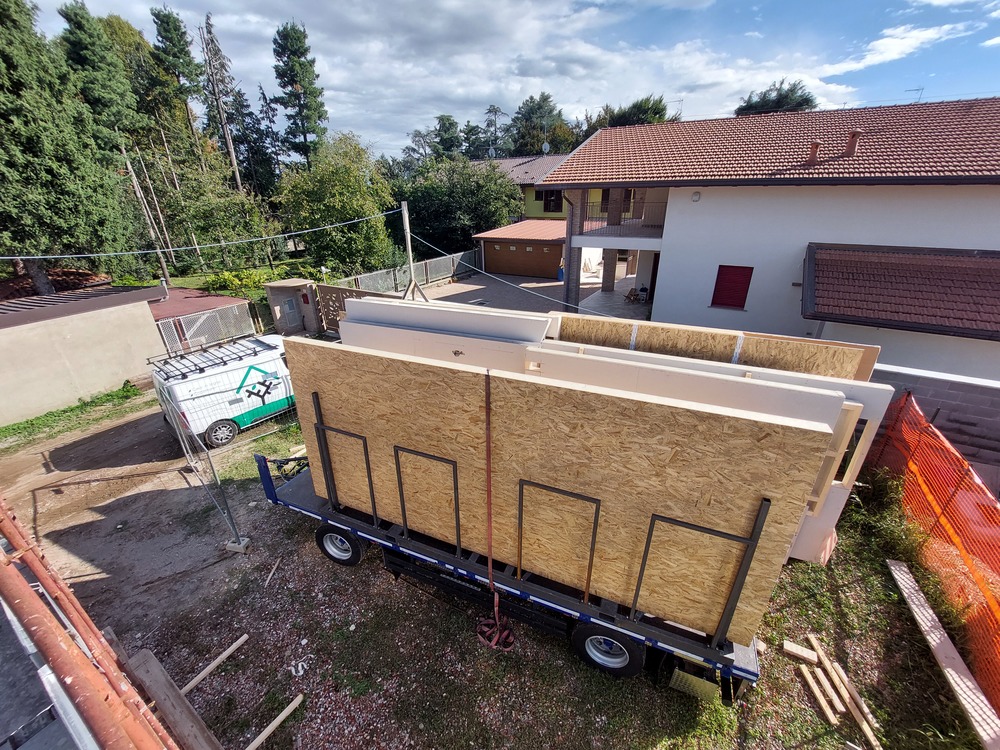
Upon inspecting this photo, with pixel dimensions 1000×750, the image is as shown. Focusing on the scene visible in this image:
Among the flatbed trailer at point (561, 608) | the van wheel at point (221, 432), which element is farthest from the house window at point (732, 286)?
the van wheel at point (221, 432)

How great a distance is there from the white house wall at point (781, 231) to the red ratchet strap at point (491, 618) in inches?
456

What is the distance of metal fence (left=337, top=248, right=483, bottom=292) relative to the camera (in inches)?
792

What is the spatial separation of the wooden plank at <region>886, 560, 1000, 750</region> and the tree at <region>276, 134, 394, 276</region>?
23617 millimetres

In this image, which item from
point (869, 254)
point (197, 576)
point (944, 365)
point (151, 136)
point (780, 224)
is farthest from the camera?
point (151, 136)

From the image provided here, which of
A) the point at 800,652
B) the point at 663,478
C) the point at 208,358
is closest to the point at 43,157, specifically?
the point at 208,358

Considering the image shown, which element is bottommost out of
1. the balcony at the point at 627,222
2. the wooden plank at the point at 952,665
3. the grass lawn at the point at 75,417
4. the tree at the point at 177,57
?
the grass lawn at the point at 75,417

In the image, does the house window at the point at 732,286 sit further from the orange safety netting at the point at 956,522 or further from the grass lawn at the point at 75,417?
the grass lawn at the point at 75,417

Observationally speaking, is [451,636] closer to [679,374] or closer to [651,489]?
[651,489]

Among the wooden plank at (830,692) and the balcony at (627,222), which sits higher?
the balcony at (627,222)

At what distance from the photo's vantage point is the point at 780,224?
11.7m

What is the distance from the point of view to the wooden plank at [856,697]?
13.2ft

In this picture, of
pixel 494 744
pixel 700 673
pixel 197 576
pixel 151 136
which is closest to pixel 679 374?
pixel 700 673

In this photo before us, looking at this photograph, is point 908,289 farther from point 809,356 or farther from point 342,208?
point 342,208

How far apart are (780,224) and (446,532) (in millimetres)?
13199
